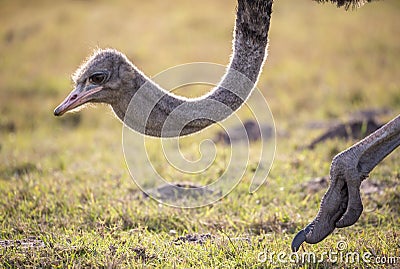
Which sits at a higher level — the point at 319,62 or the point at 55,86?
the point at 319,62

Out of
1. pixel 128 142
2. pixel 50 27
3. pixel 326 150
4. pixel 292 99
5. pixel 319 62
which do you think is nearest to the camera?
pixel 326 150

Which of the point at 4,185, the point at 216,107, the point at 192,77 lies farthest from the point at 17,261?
the point at 192,77

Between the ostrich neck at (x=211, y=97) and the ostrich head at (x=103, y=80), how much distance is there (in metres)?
0.06

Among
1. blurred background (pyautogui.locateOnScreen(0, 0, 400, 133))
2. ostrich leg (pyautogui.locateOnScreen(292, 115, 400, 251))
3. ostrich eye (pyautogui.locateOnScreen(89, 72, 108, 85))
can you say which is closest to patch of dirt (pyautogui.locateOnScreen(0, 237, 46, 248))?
ostrich eye (pyautogui.locateOnScreen(89, 72, 108, 85))

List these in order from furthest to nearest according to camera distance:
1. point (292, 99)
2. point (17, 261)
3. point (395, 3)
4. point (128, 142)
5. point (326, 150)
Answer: point (395, 3) → point (292, 99) → point (128, 142) → point (326, 150) → point (17, 261)

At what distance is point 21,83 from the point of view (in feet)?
42.3

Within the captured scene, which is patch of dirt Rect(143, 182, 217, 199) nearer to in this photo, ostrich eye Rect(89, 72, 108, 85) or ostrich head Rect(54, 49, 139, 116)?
ostrich head Rect(54, 49, 139, 116)

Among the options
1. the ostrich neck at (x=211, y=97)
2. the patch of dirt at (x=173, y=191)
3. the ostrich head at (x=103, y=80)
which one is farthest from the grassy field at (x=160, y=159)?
the ostrich neck at (x=211, y=97)

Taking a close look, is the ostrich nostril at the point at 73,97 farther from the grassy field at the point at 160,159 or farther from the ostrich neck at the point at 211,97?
the grassy field at the point at 160,159

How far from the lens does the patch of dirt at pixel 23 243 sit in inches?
178

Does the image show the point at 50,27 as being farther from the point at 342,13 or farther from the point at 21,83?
the point at 342,13

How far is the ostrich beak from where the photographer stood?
167 inches

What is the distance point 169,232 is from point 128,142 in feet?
12.6

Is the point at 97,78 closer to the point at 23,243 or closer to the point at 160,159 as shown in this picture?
the point at 23,243
